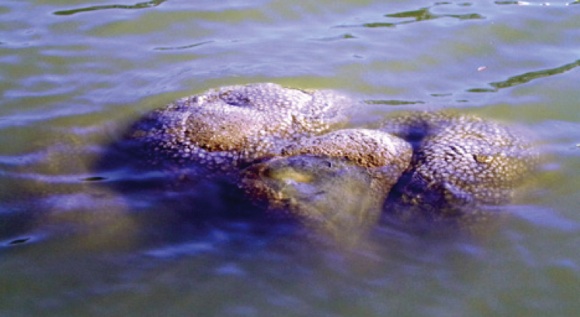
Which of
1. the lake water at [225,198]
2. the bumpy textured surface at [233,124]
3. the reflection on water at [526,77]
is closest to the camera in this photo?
the lake water at [225,198]

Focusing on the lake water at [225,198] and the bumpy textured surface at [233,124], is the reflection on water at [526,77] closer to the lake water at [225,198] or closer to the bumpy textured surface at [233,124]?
the lake water at [225,198]

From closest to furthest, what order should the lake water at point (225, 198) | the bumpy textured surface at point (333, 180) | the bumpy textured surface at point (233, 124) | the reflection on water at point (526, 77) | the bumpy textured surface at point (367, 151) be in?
1. the lake water at point (225, 198)
2. the bumpy textured surface at point (333, 180)
3. the bumpy textured surface at point (367, 151)
4. the bumpy textured surface at point (233, 124)
5. the reflection on water at point (526, 77)

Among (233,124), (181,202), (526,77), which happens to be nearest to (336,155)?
(233,124)

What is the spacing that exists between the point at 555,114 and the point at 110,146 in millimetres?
3381

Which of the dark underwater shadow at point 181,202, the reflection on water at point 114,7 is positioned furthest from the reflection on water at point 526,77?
the reflection on water at point 114,7

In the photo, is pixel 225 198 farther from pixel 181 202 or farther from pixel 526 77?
pixel 526 77

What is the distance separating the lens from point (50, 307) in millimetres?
3795

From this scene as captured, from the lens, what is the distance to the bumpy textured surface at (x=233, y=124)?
4684 millimetres

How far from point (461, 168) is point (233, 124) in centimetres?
151

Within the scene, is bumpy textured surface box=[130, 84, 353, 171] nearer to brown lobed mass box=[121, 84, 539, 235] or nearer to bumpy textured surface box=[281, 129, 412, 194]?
brown lobed mass box=[121, 84, 539, 235]

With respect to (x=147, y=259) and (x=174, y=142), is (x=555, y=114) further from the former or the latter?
(x=147, y=259)

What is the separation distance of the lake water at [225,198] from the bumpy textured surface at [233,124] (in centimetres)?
31

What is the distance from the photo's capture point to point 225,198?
4496 mm

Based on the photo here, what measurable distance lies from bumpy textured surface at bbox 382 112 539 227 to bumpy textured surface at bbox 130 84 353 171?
2.12 feet
